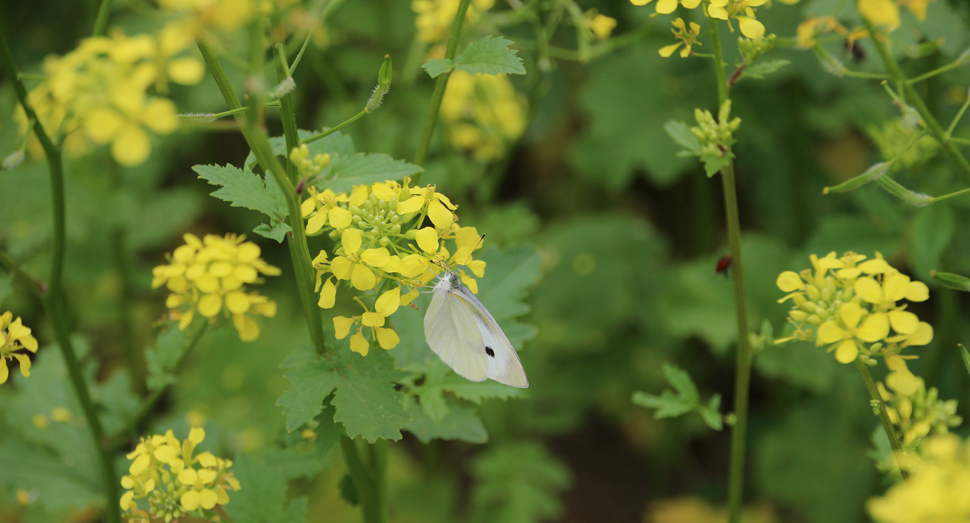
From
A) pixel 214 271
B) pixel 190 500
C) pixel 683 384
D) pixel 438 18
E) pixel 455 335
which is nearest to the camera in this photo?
pixel 214 271

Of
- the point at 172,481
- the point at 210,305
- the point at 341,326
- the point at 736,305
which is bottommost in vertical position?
the point at 172,481

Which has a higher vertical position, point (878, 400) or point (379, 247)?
point (379, 247)

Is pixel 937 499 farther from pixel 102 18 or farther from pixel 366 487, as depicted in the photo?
pixel 102 18

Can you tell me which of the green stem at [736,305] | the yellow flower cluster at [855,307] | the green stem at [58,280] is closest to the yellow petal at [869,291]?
the yellow flower cluster at [855,307]

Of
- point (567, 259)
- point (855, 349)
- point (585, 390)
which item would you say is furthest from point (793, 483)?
point (855, 349)

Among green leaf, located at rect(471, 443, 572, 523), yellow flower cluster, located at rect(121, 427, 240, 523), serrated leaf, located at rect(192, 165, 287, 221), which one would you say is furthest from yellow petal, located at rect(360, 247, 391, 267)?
green leaf, located at rect(471, 443, 572, 523)

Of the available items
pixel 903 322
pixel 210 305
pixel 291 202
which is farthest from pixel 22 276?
pixel 903 322
